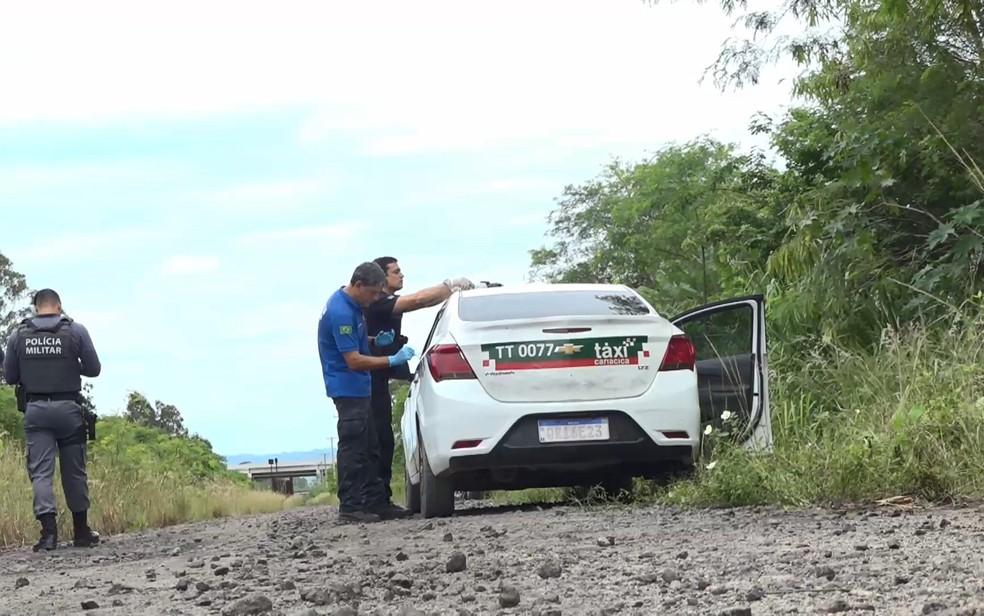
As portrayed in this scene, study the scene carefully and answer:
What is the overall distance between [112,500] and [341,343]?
4283mm

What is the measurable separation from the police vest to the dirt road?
7.31ft

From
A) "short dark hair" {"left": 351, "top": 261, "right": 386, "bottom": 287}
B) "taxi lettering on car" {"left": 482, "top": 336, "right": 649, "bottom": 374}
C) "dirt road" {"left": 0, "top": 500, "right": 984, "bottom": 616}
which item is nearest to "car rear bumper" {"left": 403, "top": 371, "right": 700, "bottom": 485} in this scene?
"taxi lettering on car" {"left": 482, "top": 336, "right": 649, "bottom": 374}

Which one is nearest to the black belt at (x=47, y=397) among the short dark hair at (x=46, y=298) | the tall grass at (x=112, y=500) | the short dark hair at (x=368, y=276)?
the short dark hair at (x=46, y=298)

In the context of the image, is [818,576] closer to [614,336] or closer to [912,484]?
[912,484]

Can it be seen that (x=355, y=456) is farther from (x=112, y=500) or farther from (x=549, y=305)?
(x=112, y=500)

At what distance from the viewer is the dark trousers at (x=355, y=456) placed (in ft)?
34.0

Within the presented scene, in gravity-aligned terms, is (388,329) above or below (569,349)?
above

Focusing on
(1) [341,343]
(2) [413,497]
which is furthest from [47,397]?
(2) [413,497]

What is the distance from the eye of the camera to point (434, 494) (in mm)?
9789

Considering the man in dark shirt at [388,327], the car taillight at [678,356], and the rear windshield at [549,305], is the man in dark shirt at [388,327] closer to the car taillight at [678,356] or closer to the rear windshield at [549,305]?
the rear windshield at [549,305]

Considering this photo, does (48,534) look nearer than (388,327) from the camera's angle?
Yes

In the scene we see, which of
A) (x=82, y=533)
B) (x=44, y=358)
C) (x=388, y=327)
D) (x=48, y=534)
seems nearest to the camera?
(x=48, y=534)

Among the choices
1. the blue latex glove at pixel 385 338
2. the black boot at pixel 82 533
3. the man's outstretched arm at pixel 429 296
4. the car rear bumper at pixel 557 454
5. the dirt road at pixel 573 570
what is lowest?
the dirt road at pixel 573 570

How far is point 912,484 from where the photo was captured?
25.8ft
